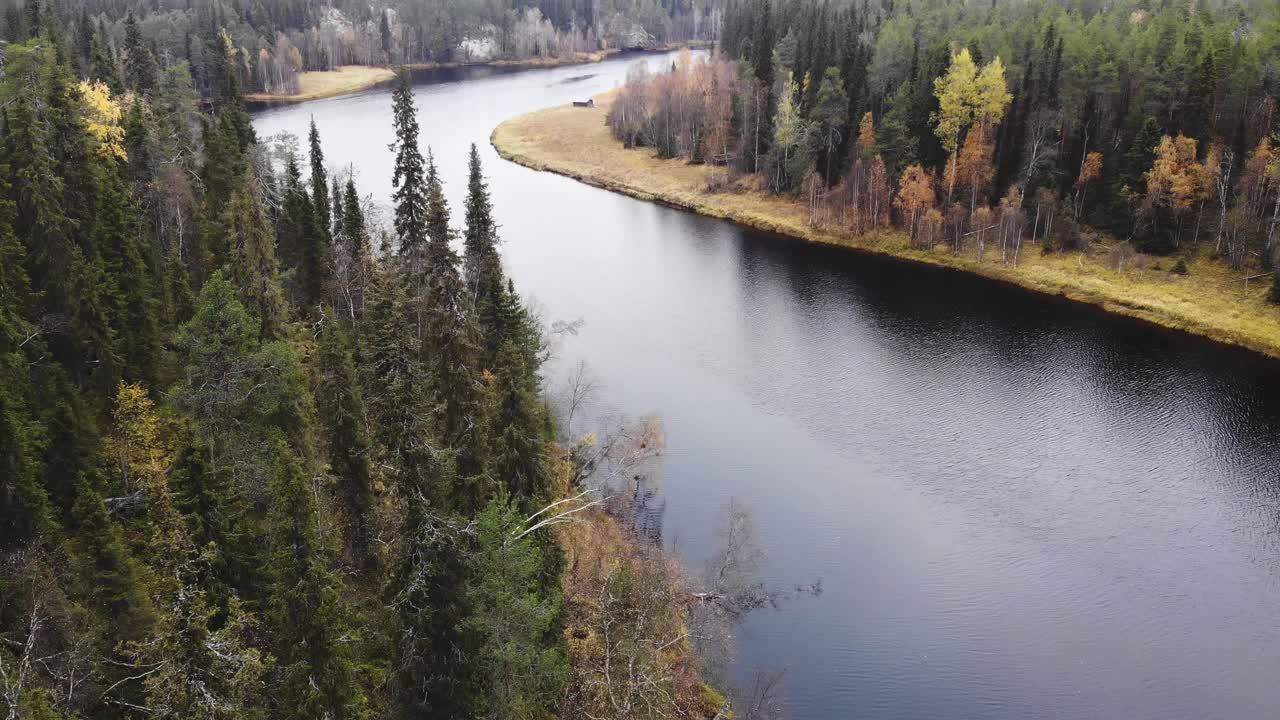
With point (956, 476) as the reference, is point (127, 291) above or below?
above

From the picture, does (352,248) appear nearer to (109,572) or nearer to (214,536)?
(214,536)

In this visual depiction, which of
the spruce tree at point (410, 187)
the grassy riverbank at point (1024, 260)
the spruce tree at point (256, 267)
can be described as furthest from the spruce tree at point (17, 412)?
the grassy riverbank at point (1024, 260)

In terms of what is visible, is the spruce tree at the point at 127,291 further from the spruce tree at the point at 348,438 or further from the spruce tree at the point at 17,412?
the spruce tree at the point at 348,438

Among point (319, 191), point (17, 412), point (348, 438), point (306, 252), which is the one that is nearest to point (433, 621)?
point (348, 438)

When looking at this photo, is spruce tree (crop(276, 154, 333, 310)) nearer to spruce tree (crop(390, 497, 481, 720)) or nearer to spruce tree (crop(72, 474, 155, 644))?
spruce tree (crop(72, 474, 155, 644))

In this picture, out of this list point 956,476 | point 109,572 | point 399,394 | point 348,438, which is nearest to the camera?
point 109,572

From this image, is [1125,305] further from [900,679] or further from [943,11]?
[943,11]
